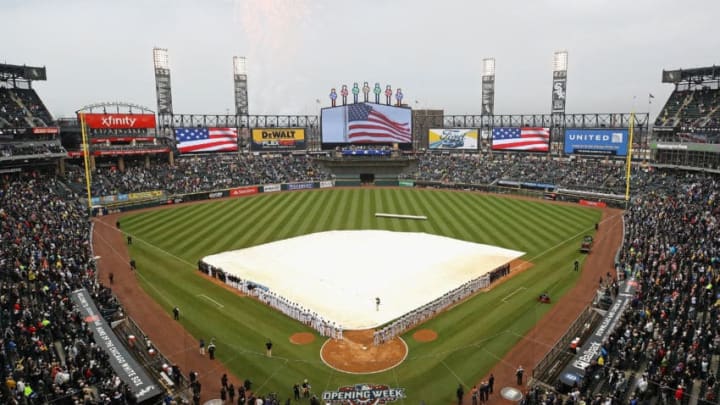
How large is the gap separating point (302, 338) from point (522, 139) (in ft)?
221

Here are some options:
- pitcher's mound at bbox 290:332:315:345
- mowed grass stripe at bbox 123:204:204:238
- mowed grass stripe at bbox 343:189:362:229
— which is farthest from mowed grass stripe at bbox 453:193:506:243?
mowed grass stripe at bbox 123:204:204:238

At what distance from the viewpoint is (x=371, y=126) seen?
8100 centimetres

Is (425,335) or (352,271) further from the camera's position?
(352,271)

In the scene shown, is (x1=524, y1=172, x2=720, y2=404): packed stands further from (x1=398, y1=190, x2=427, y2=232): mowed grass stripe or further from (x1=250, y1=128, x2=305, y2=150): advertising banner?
(x1=250, y1=128, x2=305, y2=150): advertising banner

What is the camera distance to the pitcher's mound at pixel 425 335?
23.4 m

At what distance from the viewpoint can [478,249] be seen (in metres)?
38.2

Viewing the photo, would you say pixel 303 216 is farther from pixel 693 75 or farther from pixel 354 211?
pixel 693 75

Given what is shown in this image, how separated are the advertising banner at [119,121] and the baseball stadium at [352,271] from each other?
0.34 m

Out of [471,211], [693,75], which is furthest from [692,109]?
[471,211]

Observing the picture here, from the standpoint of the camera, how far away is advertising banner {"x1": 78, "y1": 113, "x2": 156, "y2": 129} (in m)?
66.2

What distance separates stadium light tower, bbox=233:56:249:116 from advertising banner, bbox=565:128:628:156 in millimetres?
58786

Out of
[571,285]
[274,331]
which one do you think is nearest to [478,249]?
[571,285]

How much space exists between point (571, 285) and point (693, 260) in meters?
7.09

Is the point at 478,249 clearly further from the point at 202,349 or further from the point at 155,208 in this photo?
the point at 155,208
